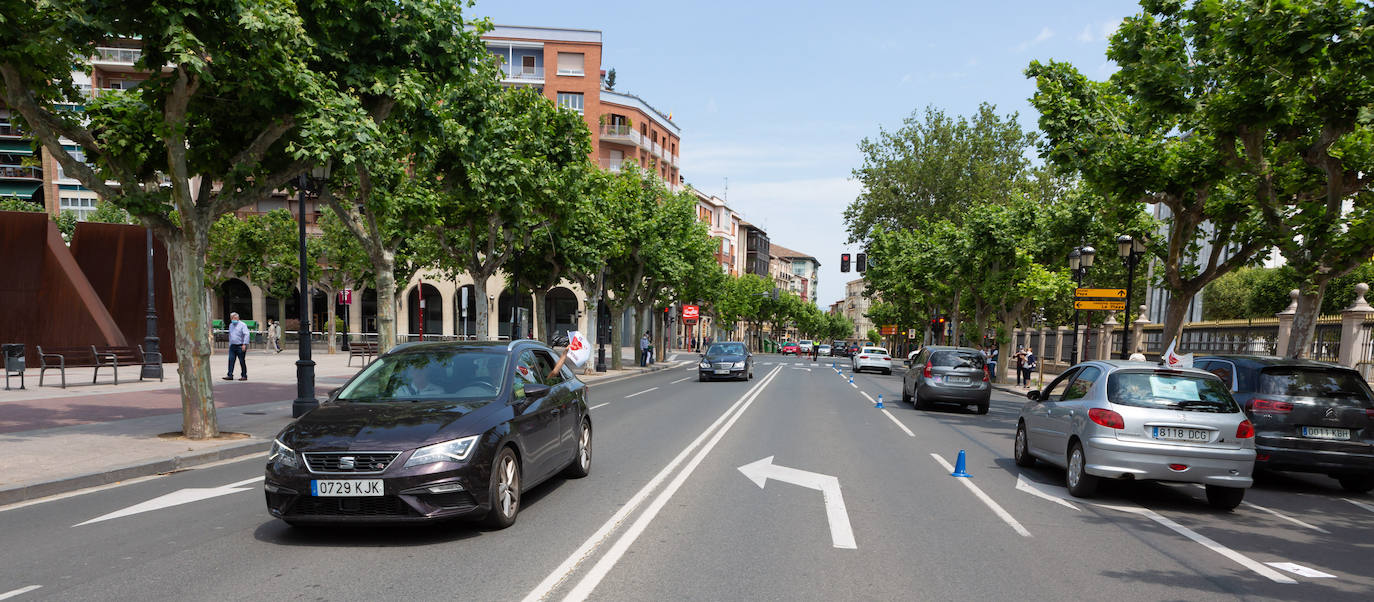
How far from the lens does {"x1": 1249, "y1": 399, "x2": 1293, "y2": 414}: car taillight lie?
934 cm

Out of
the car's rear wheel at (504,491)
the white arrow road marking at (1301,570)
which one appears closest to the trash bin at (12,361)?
the car's rear wheel at (504,491)

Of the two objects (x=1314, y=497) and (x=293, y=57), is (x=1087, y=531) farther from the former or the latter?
(x=293, y=57)

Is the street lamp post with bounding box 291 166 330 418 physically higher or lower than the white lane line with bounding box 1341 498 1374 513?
higher

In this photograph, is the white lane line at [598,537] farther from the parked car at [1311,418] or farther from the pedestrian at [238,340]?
the pedestrian at [238,340]

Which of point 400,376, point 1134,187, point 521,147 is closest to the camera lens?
point 400,376

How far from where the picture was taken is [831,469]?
9797mm

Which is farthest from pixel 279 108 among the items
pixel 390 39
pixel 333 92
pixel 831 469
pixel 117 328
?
pixel 117 328

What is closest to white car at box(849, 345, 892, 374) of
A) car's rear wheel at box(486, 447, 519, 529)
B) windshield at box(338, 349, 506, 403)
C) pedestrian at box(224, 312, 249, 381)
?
pedestrian at box(224, 312, 249, 381)

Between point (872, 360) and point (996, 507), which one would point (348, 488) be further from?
point (872, 360)

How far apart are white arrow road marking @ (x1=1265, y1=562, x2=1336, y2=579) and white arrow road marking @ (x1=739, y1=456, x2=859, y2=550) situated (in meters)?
3.14

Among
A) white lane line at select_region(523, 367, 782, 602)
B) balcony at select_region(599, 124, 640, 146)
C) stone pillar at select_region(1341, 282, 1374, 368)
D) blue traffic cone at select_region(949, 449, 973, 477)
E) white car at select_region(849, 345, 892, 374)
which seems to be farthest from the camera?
balcony at select_region(599, 124, 640, 146)

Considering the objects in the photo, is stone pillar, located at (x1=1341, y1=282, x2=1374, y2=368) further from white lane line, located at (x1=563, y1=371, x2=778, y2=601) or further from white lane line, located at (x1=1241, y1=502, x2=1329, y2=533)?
white lane line, located at (x1=563, y1=371, x2=778, y2=601)

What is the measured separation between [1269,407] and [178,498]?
12.1 m

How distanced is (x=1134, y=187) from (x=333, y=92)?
47.8 feet
